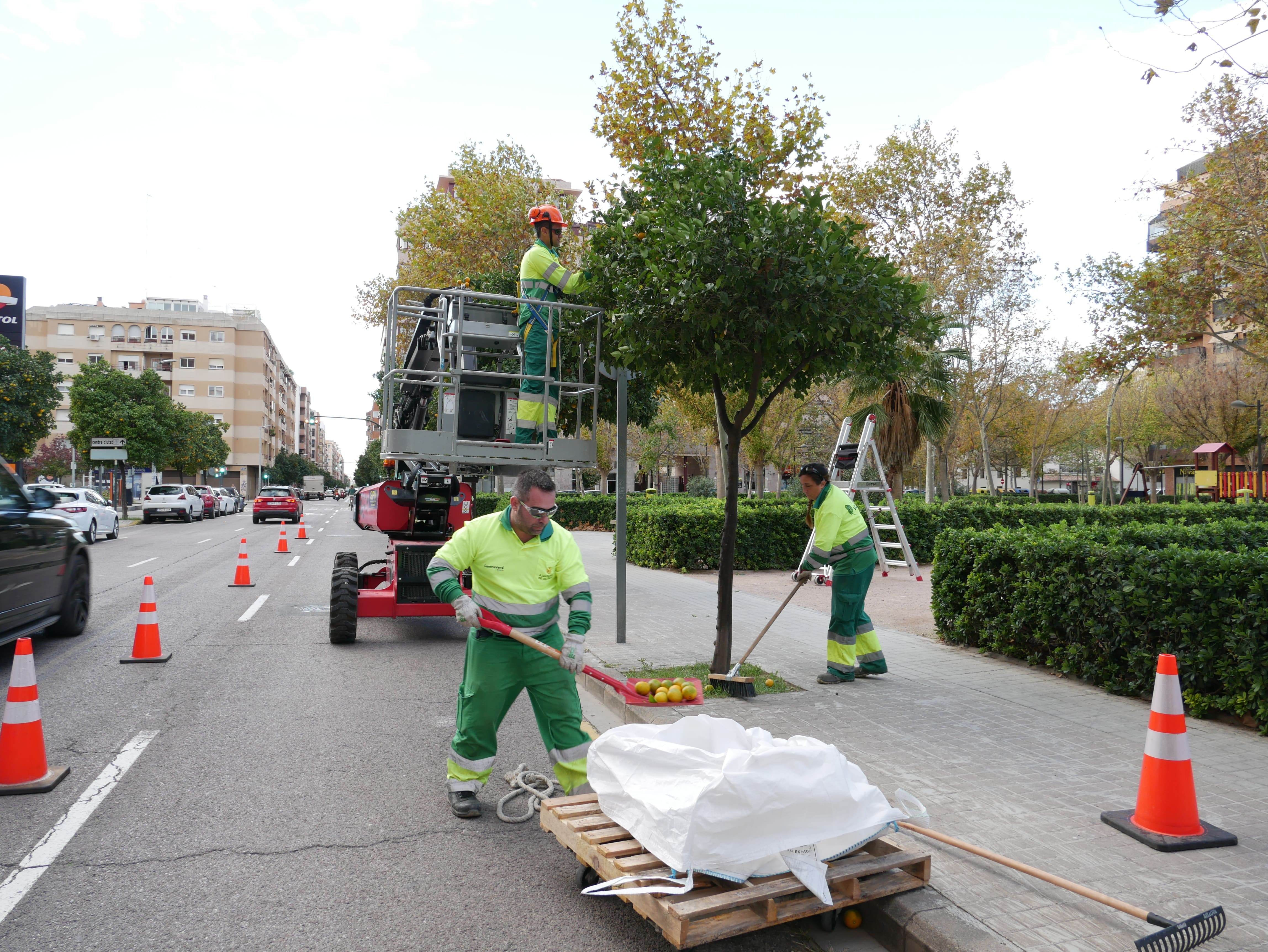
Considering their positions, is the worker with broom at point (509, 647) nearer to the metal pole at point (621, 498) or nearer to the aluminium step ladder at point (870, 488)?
the metal pole at point (621, 498)

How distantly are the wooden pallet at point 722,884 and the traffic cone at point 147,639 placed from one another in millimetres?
5929

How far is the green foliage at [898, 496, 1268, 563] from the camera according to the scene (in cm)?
1666

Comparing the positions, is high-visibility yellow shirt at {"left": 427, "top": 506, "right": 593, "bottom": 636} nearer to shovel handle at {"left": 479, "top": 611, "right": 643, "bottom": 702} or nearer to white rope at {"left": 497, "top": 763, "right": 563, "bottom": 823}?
shovel handle at {"left": 479, "top": 611, "right": 643, "bottom": 702}

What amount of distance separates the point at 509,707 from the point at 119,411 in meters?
43.8

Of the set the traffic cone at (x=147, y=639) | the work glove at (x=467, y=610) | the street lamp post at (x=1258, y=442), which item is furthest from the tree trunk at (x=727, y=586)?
the street lamp post at (x=1258, y=442)

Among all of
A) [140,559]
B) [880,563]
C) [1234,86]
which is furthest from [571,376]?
[140,559]

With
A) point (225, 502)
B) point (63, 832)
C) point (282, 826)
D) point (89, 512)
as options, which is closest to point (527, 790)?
→ point (282, 826)

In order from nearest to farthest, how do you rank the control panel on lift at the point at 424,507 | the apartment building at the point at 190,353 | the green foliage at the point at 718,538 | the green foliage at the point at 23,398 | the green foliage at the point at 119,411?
1. the control panel on lift at the point at 424,507
2. the green foliage at the point at 718,538
3. the green foliage at the point at 23,398
4. the green foliage at the point at 119,411
5. the apartment building at the point at 190,353

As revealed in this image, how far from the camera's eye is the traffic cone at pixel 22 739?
4.45 metres

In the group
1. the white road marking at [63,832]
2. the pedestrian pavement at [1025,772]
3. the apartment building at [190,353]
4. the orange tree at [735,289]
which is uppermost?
the apartment building at [190,353]

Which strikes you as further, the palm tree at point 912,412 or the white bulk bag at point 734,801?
the palm tree at point 912,412

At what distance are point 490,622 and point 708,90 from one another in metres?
12.2

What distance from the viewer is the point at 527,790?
434cm

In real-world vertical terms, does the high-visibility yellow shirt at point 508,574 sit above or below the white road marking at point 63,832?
above
